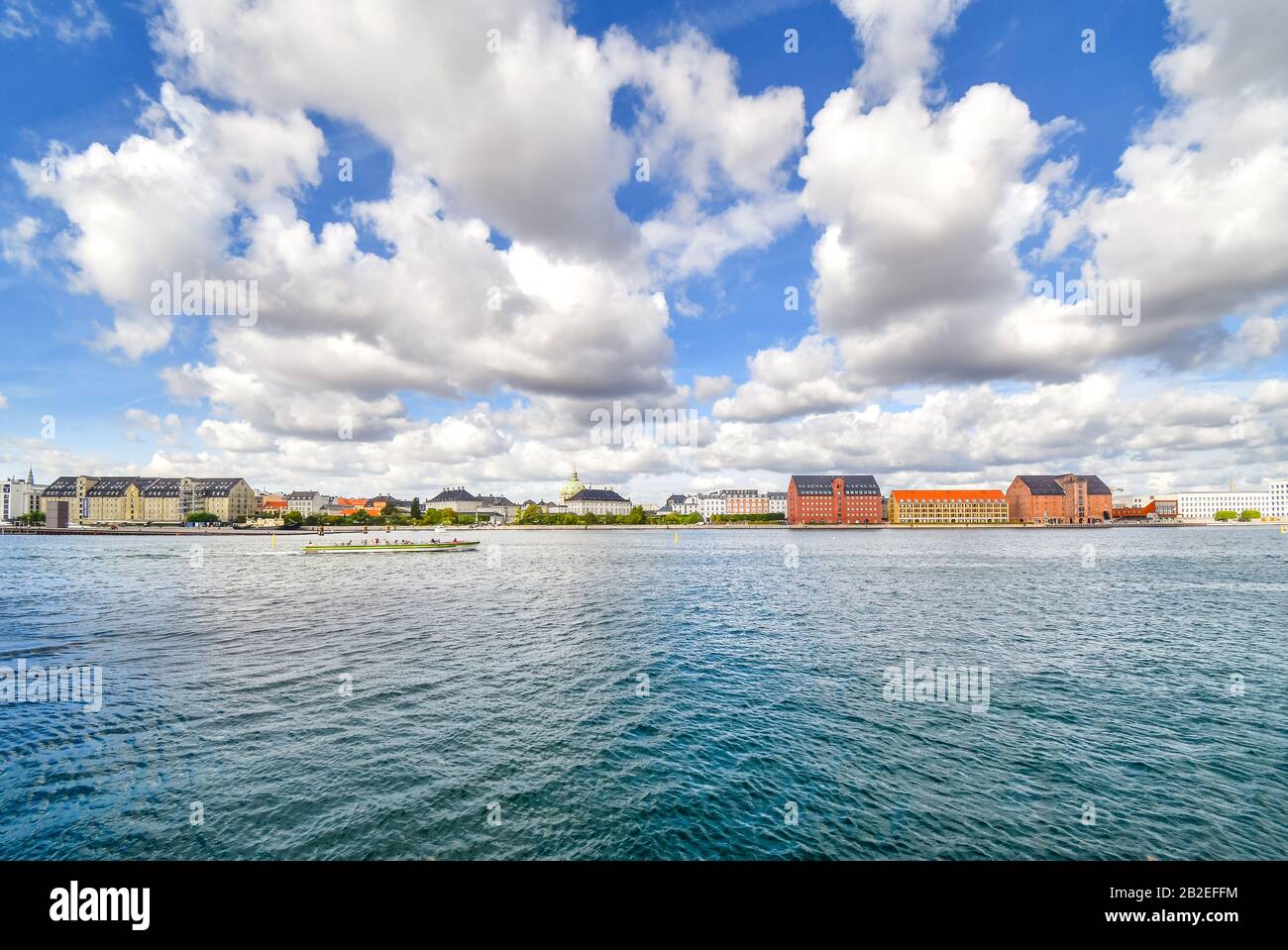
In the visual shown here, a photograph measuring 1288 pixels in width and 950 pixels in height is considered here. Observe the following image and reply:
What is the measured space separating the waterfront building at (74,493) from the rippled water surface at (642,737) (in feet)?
721

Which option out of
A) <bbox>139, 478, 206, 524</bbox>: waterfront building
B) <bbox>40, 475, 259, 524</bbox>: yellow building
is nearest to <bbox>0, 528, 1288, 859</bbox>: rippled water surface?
<bbox>40, 475, 259, 524</bbox>: yellow building

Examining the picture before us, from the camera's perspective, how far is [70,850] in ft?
32.8

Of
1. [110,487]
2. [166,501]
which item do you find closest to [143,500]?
[166,501]

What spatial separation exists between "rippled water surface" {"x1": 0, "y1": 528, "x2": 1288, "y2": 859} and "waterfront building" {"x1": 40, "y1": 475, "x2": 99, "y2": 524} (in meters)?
220

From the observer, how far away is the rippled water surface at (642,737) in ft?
34.5

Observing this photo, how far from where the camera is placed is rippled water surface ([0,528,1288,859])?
10523 millimetres

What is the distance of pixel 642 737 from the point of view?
50.5 ft

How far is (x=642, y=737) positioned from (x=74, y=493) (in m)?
264
